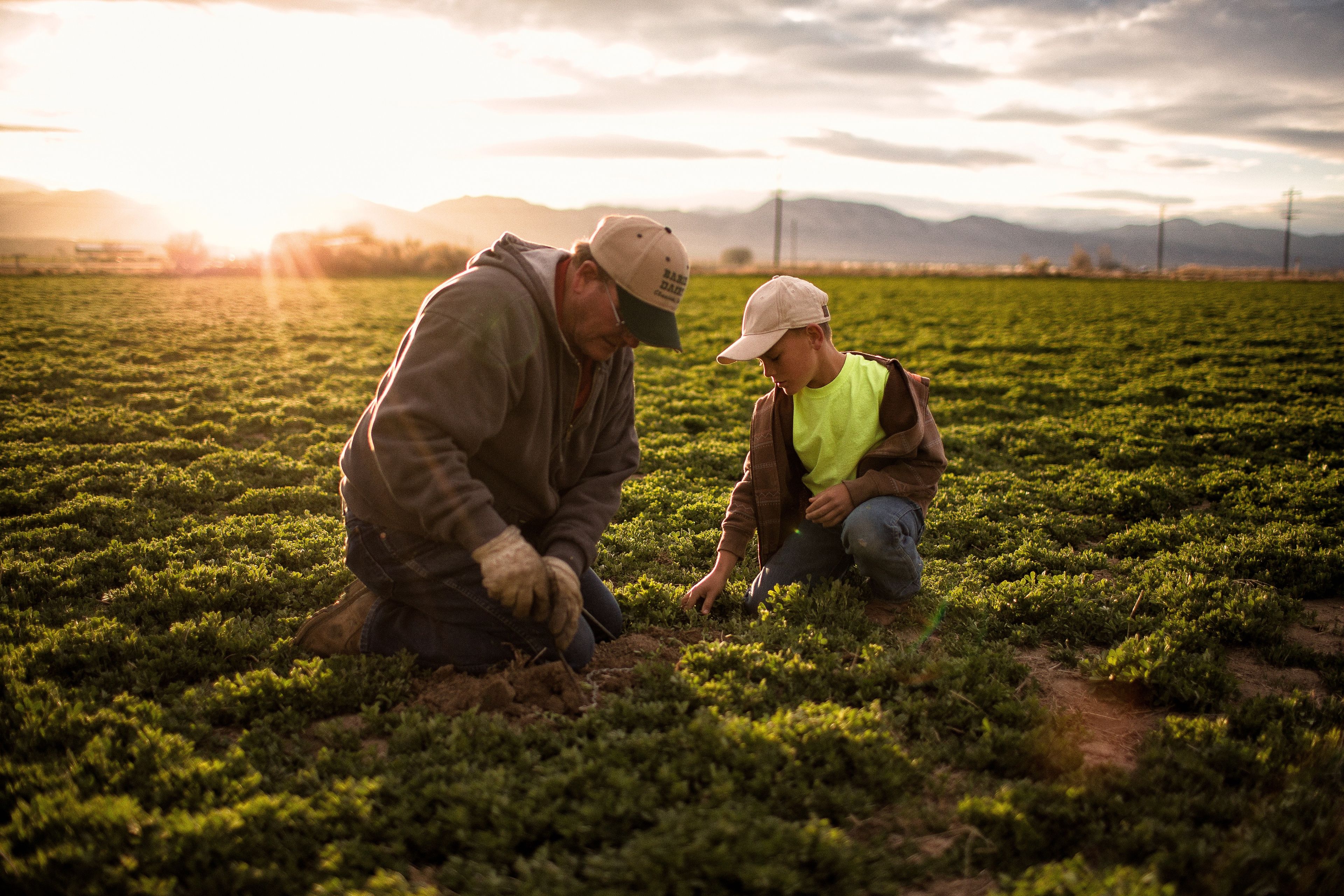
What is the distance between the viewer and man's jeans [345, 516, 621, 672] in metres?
3.92

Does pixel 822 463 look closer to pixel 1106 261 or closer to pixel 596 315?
pixel 596 315

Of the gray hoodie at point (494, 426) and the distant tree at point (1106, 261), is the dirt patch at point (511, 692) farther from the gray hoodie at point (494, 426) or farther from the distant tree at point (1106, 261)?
the distant tree at point (1106, 261)

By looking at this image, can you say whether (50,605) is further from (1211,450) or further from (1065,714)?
(1211,450)

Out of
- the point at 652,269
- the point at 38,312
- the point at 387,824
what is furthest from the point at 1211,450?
the point at 38,312

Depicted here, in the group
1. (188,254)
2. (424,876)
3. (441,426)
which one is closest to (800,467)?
(441,426)

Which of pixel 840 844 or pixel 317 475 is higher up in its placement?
pixel 317 475

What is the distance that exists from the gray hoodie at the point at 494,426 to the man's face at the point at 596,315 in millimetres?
117

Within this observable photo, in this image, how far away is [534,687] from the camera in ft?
12.5

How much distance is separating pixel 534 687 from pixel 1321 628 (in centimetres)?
476

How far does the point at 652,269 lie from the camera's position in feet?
11.6

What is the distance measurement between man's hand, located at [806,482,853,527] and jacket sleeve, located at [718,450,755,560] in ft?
1.54

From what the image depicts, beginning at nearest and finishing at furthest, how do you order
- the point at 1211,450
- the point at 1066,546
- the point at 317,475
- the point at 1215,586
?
the point at 1215,586, the point at 1066,546, the point at 317,475, the point at 1211,450

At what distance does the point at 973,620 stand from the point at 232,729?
4.05 meters

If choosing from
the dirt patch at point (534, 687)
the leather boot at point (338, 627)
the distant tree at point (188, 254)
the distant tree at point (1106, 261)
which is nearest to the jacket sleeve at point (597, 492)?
the dirt patch at point (534, 687)
